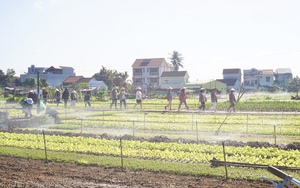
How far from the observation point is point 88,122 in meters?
22.5

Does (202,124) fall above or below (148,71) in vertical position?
below

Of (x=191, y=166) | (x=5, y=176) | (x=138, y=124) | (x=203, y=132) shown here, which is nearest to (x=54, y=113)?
(x=138, y=124)

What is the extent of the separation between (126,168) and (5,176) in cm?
367

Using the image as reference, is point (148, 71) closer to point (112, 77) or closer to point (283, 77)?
point (112, 77)

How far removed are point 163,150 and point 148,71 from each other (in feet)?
259

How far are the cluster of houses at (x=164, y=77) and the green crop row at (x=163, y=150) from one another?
61.7 m

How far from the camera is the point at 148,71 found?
92625 millimetres

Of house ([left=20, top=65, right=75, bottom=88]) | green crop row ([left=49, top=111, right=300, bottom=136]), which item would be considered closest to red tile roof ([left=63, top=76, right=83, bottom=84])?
house ([left=20, top=65, right=75, bottom=88])

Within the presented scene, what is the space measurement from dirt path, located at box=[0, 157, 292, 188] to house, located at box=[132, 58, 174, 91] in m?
79.7

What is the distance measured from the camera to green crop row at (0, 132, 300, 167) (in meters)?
12.0

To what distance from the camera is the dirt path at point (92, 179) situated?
370 inches

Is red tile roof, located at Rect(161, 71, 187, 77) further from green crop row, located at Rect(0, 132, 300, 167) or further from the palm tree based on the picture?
green crop row, located at Rect(0, 132, 300, 167)

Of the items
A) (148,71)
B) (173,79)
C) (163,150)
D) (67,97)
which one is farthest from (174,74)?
(163,150)

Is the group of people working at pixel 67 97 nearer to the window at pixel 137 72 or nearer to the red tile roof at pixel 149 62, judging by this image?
the red tile roof at pixel 149 62
